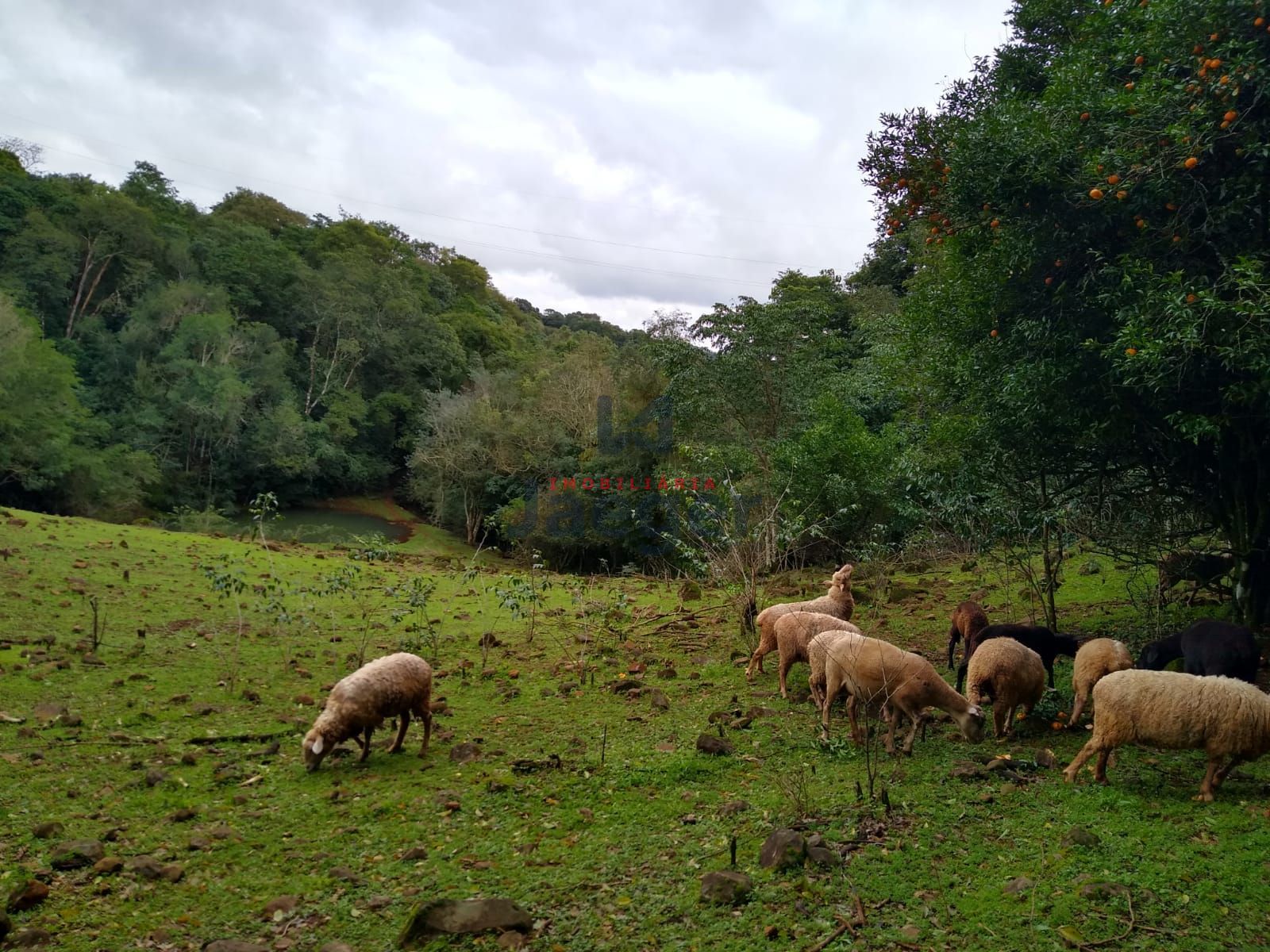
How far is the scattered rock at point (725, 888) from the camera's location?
470cm

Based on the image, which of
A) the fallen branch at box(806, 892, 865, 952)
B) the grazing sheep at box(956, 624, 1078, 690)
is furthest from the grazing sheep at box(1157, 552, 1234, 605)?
the fallen branch at box(806, 892, 865, 952)

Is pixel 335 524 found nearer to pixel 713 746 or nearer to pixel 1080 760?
pixel 713 746

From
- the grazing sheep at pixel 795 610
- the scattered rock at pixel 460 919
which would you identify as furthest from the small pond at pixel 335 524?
the scattered rock at pixel 460 919

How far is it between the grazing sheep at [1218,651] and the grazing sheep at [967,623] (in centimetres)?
201

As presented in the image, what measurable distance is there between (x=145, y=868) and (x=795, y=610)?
290 inches

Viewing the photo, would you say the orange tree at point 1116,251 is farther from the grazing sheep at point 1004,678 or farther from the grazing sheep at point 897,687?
the grazing sheep at point 897,687

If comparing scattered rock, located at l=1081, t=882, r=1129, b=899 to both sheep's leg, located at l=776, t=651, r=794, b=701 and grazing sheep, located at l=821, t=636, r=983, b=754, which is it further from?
sheep's leg, located at l=776, t=651, r=794, b=701

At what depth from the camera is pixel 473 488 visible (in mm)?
36812

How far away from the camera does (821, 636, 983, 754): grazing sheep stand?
700 centimetres

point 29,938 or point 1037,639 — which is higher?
point 1037,639

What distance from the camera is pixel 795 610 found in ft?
32.9

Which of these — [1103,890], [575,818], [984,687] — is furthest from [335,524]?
[1103,890]

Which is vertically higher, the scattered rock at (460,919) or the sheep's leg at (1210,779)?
the sheep's leg at (1210,779)

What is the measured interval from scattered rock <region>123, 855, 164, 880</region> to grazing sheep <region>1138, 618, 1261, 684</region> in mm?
8211
